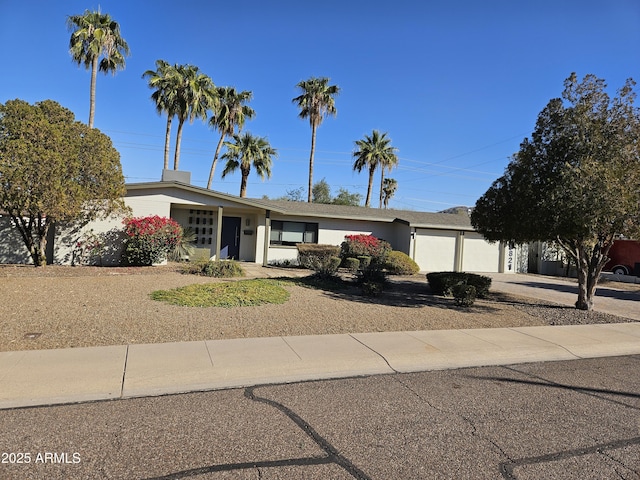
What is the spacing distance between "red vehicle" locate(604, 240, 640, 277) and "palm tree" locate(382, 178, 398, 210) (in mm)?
31394

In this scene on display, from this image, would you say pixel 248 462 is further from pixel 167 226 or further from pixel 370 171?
pixel 370 171

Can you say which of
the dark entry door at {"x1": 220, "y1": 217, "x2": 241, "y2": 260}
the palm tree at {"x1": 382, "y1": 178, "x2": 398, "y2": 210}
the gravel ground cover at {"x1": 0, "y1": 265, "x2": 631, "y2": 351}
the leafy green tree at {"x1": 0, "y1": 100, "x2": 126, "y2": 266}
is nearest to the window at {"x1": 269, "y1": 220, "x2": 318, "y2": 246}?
the dark entry door at {"x1": 220, "y1": 217, "x2": 241, "y2": 260}

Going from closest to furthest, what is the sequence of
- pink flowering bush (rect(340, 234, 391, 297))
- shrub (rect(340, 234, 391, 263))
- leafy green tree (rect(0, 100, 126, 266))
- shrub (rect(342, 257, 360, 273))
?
1. leafy green tree (rect(0, 100, 126, 266))
2. shrub (rect(342, 257, 360, 273))
3. pink flowering bush (rect(340, 234, 391, 297))
4. shrub (rect(340, 234, 391, 263))

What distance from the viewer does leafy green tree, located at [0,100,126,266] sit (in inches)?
489

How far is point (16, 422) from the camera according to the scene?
3877mm

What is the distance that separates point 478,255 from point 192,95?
18.9 metres

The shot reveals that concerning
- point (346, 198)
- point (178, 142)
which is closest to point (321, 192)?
point (346, 198)

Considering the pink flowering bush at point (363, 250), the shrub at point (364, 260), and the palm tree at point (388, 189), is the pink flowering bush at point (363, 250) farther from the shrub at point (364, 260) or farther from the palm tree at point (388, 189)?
the palm tree at point (388, 189)

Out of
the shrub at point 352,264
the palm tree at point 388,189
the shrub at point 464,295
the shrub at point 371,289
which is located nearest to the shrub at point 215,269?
the shrub at point 371,289

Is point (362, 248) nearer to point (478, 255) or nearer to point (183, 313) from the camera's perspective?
point (478, 255)

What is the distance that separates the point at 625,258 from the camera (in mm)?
26516

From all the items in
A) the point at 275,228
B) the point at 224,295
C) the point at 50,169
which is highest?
the point at 50,169

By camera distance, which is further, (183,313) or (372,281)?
(372,281)

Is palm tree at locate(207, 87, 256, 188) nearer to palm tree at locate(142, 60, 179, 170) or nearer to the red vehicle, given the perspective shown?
palm tree at locate(142, 60, 179, 170)
